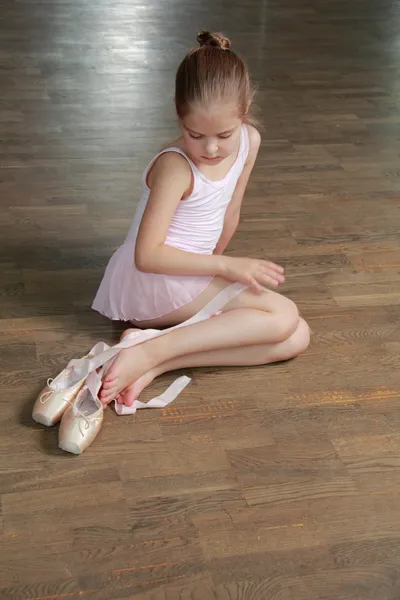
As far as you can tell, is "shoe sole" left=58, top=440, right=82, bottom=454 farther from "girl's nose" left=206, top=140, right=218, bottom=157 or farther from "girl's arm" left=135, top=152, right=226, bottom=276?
"girl's nose" left=206, top=140, right=218, bottom=157


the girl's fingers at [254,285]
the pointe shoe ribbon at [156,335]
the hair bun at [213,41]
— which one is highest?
the hair bun at [213,41]

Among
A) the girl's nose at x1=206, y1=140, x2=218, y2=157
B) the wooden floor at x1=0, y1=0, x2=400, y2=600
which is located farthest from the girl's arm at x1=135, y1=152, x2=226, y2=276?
the wooden floor at x1=0, y1=0, x2=400, y2=600

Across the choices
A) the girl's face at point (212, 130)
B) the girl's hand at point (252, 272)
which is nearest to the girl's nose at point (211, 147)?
the girl's face at point (212, 130)

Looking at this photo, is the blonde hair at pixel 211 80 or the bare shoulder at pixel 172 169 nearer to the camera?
the blonde hair at pixel 211 80

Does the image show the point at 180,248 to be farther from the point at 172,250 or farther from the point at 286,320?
the point at 286,320

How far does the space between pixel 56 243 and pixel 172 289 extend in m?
0.52

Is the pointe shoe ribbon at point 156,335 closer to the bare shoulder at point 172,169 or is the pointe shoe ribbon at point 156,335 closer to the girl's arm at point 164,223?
the girl's arm at point 164,223

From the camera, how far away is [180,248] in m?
1.78

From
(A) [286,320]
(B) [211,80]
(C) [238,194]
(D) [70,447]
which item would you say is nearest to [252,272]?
(A) [286,320]

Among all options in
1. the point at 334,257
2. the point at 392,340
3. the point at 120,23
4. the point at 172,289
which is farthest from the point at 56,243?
the point at 120,23

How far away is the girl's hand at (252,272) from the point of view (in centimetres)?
170

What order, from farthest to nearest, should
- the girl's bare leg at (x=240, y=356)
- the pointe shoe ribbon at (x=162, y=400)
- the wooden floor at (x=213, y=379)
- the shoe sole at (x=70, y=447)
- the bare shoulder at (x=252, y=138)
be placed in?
the bare shoulder at (x=252, y=138) → the girl's bare leg at (x=240, y=356) → the pointe shoe ribbon at (x=162, y=400) → the shoe sole at (x=70, y=447) → the wooden floor at (x=213, y=379)

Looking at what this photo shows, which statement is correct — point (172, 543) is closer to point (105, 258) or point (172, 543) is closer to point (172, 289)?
point (172, 289)

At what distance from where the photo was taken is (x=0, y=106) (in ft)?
9.68
